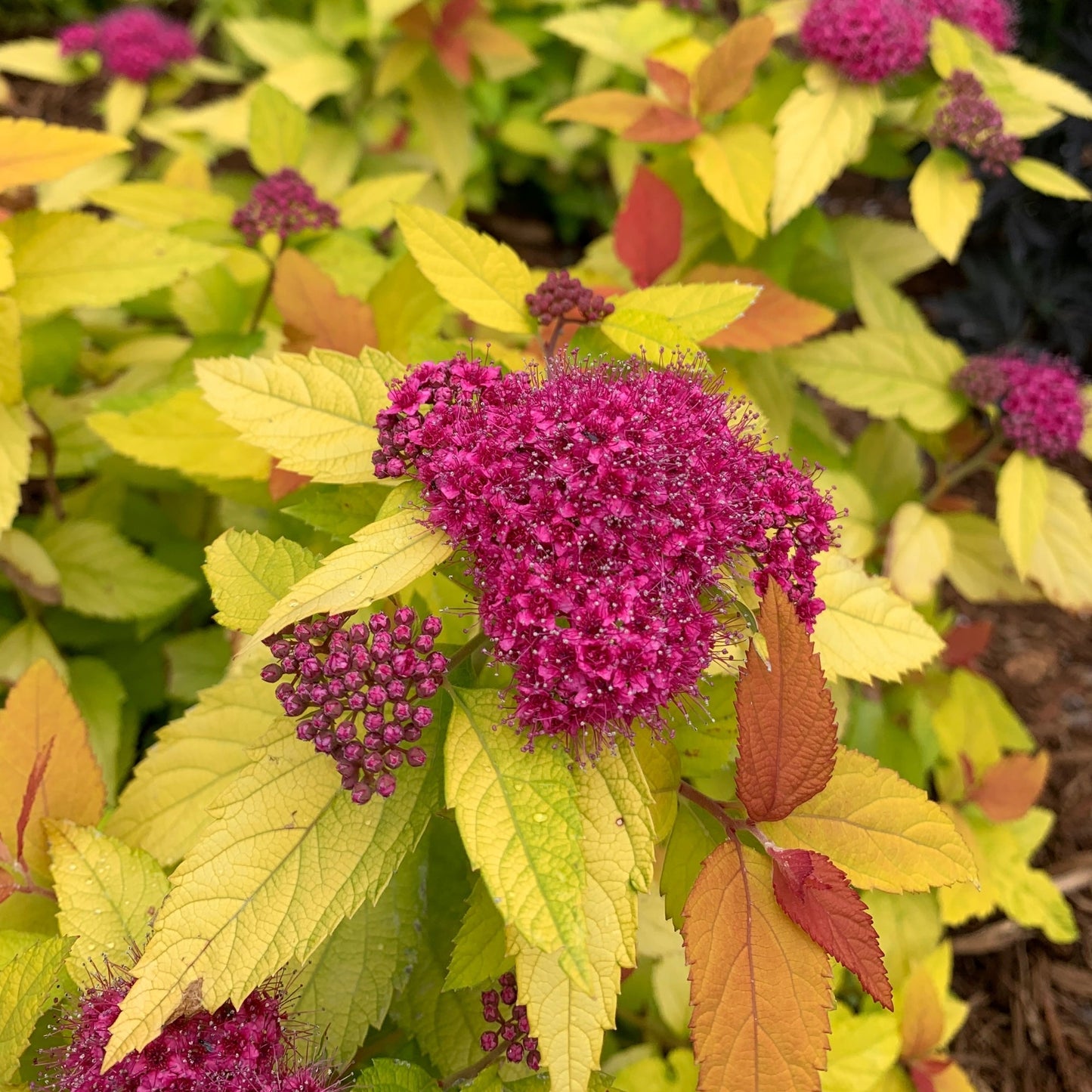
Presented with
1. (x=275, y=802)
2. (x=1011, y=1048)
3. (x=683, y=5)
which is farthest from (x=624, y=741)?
(x=683, y=5)

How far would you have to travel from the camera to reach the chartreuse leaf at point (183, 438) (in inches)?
62.2

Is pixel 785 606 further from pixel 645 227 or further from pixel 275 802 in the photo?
pixel 645 227

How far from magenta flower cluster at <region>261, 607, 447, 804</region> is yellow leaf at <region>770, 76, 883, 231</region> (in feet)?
4.28

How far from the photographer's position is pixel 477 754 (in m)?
0.98

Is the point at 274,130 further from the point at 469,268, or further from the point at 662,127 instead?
the point at 469,268

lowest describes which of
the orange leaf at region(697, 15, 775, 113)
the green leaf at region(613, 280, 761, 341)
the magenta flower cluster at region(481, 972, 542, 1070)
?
the magenta flower cluster at region(481, 972, 542, 1070)

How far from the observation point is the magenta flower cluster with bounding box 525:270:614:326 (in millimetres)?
1322

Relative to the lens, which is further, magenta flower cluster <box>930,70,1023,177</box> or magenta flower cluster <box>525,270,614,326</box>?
magenta flower cluster <box>930,70,1023,177</box>

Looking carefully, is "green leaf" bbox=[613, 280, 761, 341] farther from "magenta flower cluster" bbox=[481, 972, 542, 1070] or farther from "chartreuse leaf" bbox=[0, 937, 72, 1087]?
"chartreuse leaf" bbox=[0, 937, 72, 1087]

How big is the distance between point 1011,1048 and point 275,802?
2167mm

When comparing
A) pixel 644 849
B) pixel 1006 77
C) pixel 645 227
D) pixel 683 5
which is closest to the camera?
pixel 644 849

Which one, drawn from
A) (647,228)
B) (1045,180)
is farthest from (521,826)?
(1045,180)

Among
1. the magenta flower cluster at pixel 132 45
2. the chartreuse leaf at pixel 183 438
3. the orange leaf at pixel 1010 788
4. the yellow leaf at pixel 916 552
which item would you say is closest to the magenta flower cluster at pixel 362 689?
the chartreuse leaf at pixel 183 438

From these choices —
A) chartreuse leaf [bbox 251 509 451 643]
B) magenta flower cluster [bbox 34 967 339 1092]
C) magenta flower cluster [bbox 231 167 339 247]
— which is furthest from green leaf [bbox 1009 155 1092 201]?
magenta flower cluster [bbox 34 967 339 1092]
